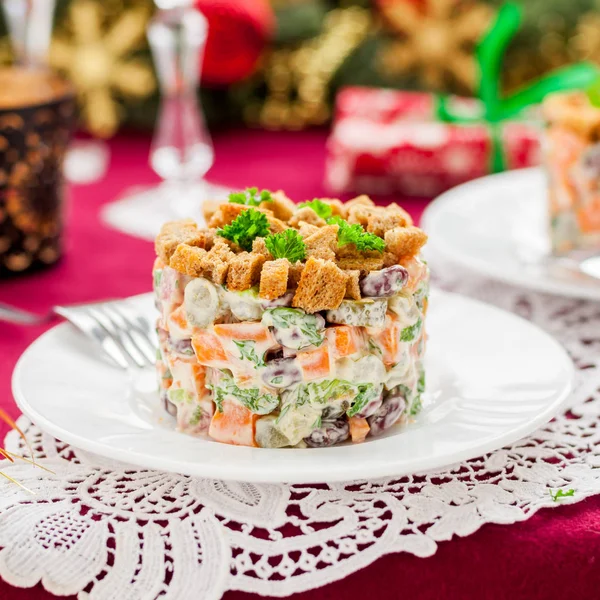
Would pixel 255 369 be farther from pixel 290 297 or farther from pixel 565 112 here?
pixel 565 112

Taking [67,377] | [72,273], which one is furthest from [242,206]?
[72,273]

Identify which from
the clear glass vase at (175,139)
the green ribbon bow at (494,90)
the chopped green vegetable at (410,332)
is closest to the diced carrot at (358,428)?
the chopped green vegetable at (410,332)

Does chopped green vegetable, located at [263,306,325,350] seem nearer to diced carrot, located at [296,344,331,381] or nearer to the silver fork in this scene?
diced carrot, located at [296,344,331,381]

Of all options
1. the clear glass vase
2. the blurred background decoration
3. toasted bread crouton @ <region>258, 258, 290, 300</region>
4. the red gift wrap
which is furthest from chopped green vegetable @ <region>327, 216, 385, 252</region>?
the blurred background decoration

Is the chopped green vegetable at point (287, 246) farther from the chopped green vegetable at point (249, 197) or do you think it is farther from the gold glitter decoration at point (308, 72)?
the gold glitter decoration at point (308, 72)

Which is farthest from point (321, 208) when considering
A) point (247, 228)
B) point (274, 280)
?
point (274, 280)

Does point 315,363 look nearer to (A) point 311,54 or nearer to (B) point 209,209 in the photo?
(B) point 209,209
